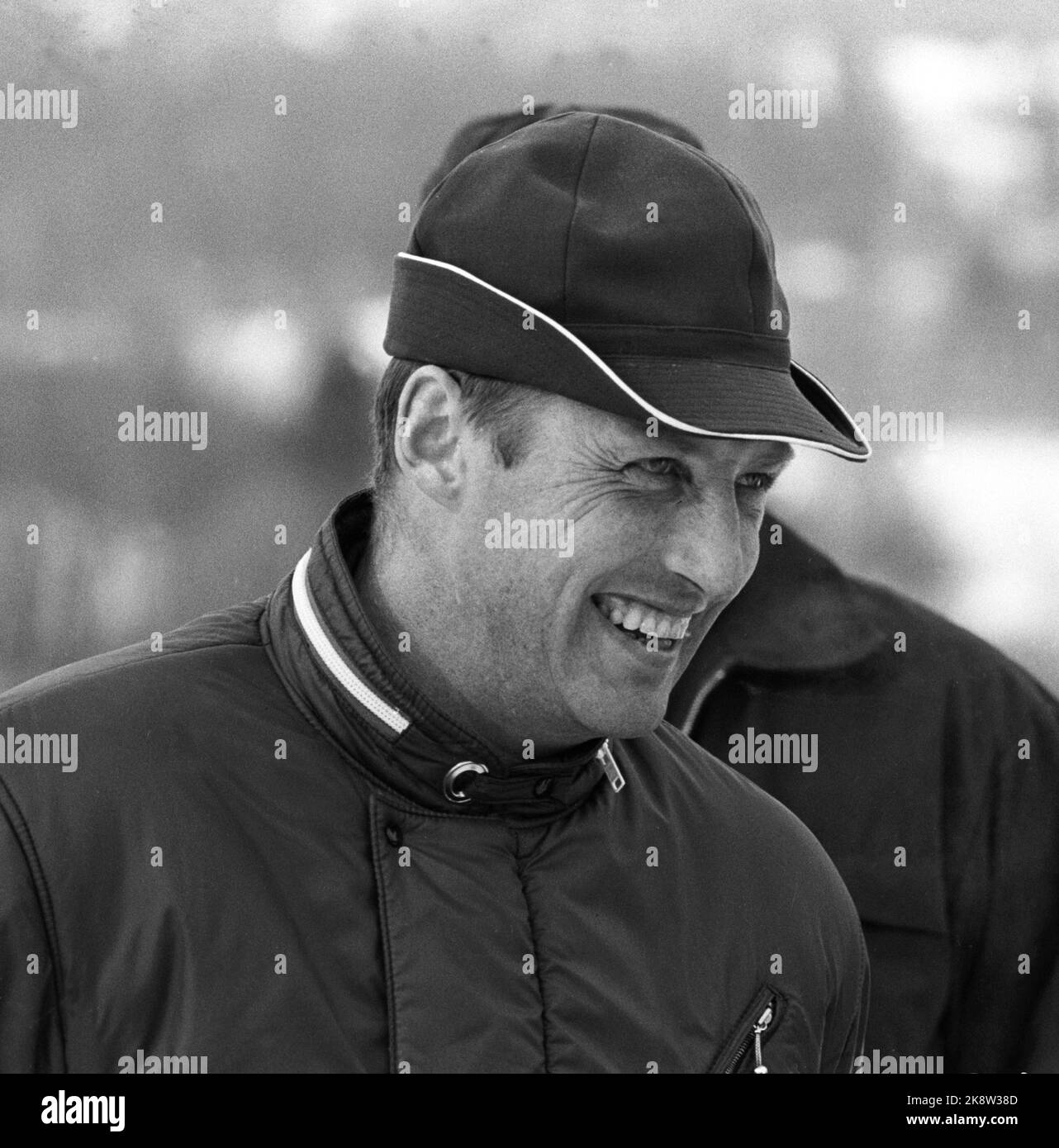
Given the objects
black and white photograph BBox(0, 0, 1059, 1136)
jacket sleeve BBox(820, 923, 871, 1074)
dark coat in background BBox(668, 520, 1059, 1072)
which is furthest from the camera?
dark coat in background BBox(668, 520, 1059, 1072)

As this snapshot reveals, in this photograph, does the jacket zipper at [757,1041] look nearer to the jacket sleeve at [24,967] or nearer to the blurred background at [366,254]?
the jacket sleeve at [24,967]

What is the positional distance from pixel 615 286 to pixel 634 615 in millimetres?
320

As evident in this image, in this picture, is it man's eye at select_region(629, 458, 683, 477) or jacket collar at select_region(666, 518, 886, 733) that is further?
jacket collar at select_region(666, 518, 886, 733)

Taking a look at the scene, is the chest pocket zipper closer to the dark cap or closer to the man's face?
the man's face

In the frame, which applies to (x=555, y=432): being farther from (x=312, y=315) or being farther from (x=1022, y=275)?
(x=1022, y=275)

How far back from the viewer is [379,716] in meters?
1.48

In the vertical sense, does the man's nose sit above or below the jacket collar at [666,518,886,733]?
above

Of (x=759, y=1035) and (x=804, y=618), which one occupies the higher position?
(x=804, y=618)

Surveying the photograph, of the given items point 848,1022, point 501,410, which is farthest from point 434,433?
point 848,1022

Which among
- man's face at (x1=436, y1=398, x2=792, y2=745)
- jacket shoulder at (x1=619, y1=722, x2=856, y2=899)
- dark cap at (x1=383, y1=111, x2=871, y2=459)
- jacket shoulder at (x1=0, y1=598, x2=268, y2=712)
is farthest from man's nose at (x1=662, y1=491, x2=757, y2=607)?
jacket shoulder at (x1=0, y1=598, x2=268, y2=712)

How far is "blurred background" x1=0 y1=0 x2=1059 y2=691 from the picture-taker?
2227 mm

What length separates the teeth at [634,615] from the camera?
1524mm

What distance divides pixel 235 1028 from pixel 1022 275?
1.69 meters

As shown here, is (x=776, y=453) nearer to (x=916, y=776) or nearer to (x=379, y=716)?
(x=379, y=716)
